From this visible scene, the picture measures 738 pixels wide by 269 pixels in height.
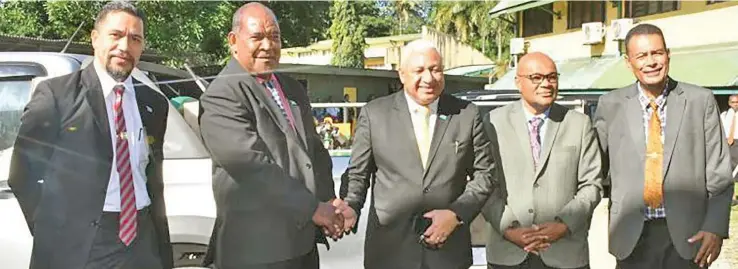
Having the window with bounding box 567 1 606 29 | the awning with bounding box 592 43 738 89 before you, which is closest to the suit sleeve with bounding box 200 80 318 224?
the awning with bounding box 592 43 738 89

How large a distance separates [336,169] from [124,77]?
1.44m

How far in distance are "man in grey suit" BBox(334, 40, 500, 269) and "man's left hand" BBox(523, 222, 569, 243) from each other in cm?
27

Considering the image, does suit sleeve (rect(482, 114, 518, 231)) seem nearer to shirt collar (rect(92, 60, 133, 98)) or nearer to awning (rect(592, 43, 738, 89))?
shirt collar (rect(92, 60, 133, 98))

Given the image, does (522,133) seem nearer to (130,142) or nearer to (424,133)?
(424,133)

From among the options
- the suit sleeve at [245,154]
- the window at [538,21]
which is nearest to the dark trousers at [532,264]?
the suit sleeve at [245,154]

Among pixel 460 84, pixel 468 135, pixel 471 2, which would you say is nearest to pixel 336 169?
pixel 468 135

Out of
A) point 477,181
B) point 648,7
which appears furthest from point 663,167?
point 648,7

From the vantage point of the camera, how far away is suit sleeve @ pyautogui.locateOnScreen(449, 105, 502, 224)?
9.57 ft

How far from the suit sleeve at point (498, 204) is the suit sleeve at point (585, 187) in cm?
22

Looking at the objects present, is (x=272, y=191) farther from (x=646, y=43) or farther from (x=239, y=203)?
(x=646, y=43)

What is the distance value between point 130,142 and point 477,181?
4.54 feet

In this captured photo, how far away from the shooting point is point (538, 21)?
61.2 ft

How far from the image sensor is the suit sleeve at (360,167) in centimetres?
299

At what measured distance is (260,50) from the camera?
2713 mm
